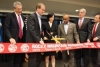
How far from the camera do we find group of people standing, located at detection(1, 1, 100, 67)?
2.56 meters

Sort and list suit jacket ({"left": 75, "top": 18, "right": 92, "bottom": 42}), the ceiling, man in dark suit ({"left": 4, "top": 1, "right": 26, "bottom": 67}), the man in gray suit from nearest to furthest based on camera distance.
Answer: man in dark suit ({"left": 4, "top": 1, "right": 26, "bottom": 67}) → the man in gray suit → suit jacket ({"left": 75, "top": 18, "right": 92, "bottom": 42}) → the ceiling

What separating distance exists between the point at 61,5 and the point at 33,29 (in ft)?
11.3

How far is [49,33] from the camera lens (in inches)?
135

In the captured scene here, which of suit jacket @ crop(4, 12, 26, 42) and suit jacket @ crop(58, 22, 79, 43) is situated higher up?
suit jacket @ crop(4, 12, 26, 42)

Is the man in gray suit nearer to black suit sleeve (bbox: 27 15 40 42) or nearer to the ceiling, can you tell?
black suit sleeve (bbox: 27 15 40 42)

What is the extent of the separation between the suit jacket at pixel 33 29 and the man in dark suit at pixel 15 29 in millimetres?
281

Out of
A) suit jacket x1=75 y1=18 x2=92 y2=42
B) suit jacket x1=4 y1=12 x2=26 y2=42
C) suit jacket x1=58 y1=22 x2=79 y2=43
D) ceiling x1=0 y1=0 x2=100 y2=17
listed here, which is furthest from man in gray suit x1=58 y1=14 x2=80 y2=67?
ceiling x1=0 y1=0 x2=100 y2=17

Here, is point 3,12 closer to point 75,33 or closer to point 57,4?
point 57,4

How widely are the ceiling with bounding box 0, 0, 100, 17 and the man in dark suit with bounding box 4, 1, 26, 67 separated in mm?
2182

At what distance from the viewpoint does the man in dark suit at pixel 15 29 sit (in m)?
2.61

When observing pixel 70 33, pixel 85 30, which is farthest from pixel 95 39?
pixel 70 33

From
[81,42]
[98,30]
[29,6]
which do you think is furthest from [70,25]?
[29,6]

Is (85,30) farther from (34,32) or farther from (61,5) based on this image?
(61,5)

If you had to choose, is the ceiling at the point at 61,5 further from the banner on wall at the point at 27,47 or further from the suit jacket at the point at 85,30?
the banner on wall at the point at 27,47
